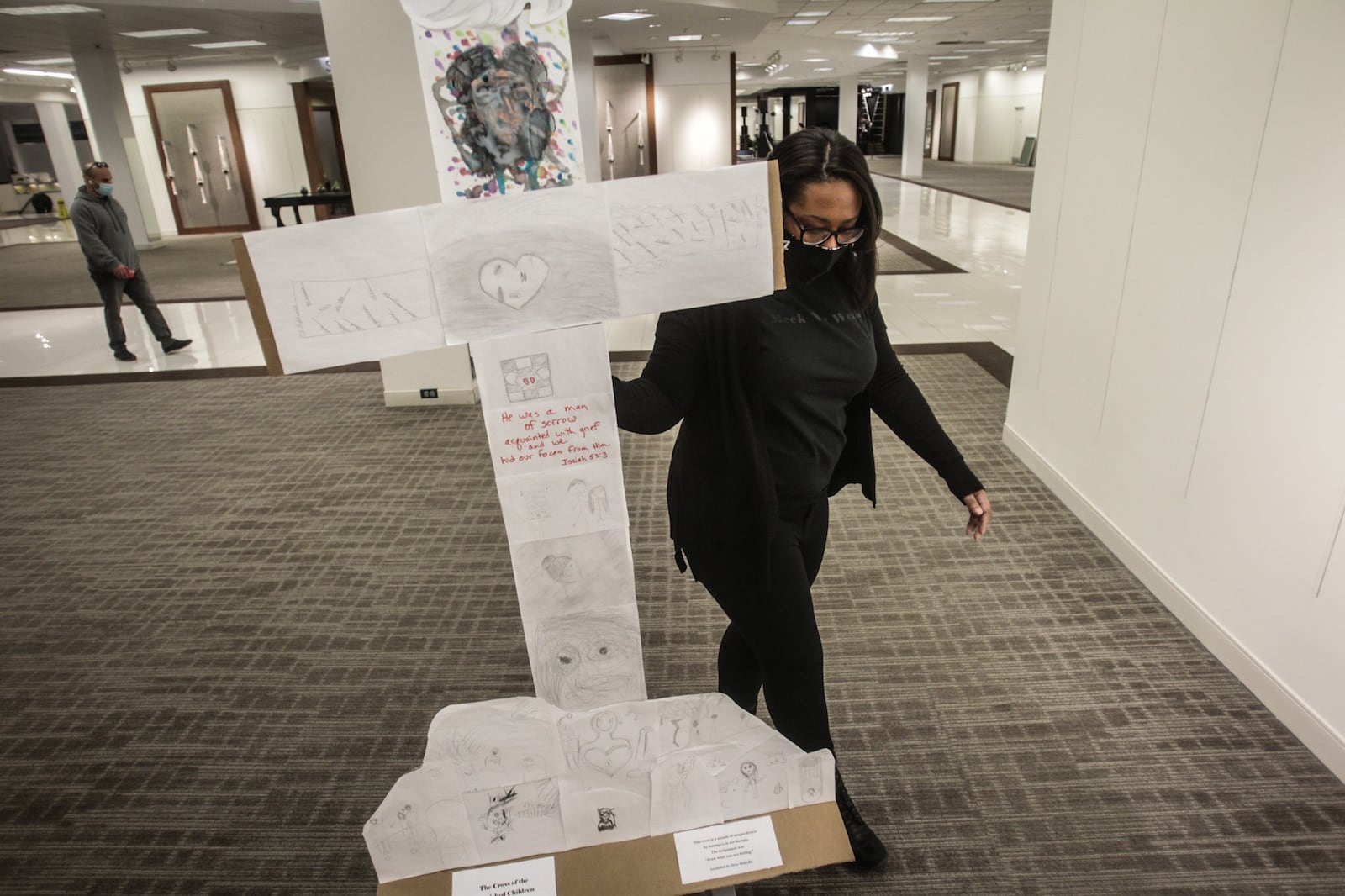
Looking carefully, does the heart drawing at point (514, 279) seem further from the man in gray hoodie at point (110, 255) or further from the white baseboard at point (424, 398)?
the man in gray hoodie at point (110, 255)

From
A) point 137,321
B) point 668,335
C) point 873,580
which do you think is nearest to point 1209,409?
point 873,580

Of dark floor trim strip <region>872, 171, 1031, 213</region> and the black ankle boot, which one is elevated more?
dark floor trim strip <region>872, 171, 1031, 213</region>

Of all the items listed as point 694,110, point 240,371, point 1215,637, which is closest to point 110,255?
point 240,371

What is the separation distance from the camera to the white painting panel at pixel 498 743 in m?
1.31

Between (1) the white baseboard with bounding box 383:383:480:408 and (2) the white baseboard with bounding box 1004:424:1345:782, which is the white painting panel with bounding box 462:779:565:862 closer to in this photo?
(2) the white baseboard with bounding box 1004:424:1345:782

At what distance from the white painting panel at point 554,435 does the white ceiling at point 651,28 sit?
8357 mm

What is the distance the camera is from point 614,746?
134 cm

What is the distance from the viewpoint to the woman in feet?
4.26

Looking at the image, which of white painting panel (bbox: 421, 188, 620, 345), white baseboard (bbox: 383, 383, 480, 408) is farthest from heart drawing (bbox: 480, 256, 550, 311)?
white baseboard (bbox: 383, 383, 480, 408)

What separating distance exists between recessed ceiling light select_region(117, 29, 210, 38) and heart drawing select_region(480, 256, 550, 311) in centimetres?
1154

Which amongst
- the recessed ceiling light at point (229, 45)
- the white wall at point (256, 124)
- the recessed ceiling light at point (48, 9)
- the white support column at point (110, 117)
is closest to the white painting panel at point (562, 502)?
the recessed ceiling light at point (48, 9)

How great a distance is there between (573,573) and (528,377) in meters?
0.34

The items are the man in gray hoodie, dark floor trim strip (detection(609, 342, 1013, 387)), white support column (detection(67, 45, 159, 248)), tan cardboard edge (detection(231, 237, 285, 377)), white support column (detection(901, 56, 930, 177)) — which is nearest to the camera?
tan cardboard edge (detection(231, 237, 285, 377))

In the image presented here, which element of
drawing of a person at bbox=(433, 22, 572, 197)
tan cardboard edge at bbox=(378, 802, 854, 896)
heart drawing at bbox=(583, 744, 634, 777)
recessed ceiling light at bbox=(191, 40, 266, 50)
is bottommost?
tan cardboard edge at bbox=(378, 802, 854, 896)
